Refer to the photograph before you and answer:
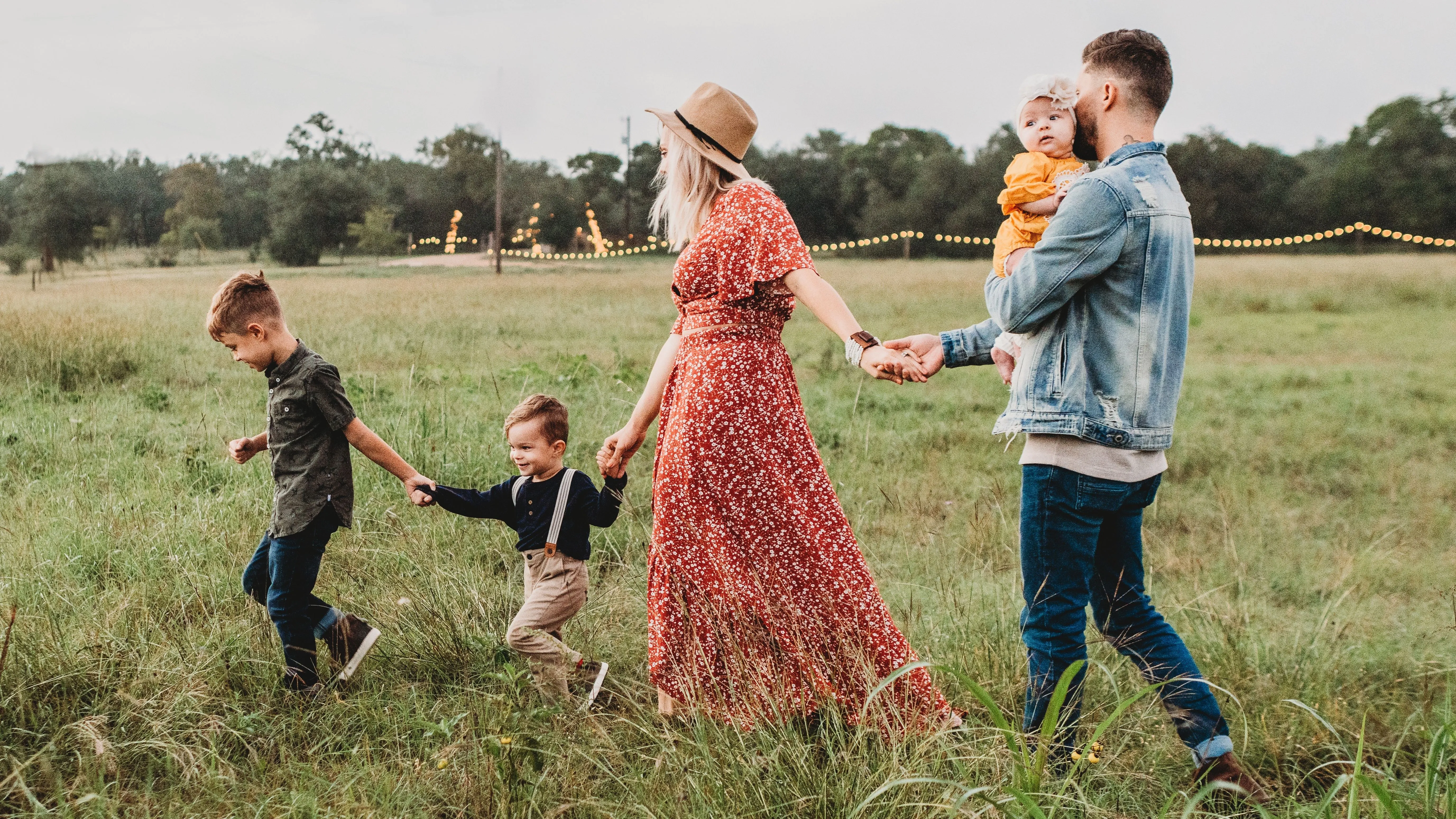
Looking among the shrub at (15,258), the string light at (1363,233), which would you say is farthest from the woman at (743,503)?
the string light at (1363,233)

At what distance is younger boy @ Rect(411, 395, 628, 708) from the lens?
3.06 m

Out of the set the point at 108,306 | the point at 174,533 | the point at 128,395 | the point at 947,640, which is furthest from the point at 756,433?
the point at 108,306

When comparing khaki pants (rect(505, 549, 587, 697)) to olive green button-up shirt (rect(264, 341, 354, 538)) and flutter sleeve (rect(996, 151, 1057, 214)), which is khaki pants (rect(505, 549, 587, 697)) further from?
flutter sleeve (rect(996, 151, 1057, 214))

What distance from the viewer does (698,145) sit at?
117 inches

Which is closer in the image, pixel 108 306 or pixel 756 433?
pixel 756 433

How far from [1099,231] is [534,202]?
2782 cm

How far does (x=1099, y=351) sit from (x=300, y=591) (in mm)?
2517

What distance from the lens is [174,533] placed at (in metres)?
4.21

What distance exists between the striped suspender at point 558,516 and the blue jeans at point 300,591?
701 mm

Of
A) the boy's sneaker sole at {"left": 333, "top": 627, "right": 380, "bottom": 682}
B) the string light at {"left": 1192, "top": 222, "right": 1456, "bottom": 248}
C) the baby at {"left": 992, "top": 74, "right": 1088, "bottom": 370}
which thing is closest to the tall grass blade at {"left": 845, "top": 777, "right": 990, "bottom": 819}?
the baby at {"left": 992, "top": 74, "right": 1088, "bottom": 370}

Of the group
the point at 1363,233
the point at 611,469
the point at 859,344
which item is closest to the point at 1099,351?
the point at 859,344

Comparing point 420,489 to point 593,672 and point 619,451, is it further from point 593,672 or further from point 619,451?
point 593,672

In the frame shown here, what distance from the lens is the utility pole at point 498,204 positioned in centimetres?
2533

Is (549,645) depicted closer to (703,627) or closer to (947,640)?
(703,627)
